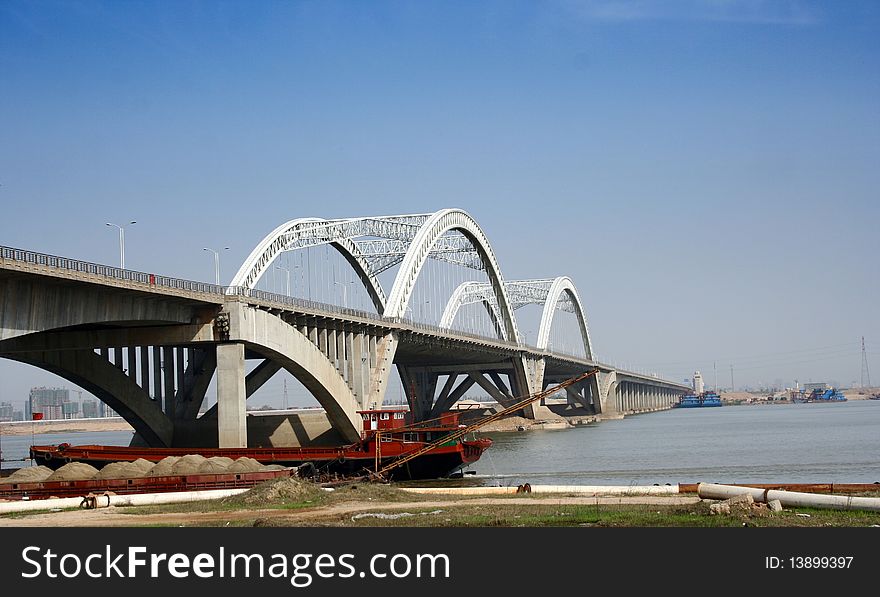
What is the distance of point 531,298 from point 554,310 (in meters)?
6.36

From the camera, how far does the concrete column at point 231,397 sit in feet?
179

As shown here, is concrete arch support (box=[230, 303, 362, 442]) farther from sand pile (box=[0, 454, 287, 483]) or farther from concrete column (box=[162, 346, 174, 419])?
sand pile (box=[0, 454, 287, 483])

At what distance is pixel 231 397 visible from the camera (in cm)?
5481

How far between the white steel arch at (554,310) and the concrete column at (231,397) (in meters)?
88.3

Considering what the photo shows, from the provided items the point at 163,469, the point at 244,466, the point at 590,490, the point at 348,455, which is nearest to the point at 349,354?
the point at 348,455

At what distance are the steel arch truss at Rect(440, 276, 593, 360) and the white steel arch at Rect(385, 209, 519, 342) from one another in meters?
15.5

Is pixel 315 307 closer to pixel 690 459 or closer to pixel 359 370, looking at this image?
pixel 359 370

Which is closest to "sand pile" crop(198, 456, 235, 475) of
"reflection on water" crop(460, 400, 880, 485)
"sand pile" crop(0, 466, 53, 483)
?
"sand pile" crop(0, 466, 53, 483)

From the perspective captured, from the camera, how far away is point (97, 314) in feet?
153

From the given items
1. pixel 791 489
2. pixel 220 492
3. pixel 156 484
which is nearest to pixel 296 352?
pixel 156 484

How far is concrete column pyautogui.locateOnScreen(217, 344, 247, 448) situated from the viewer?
54.5 metres
